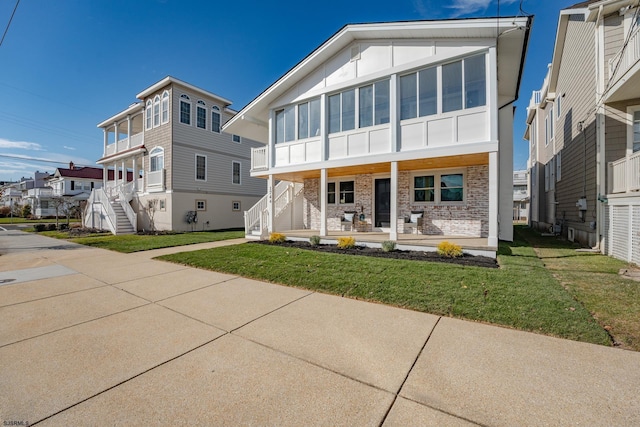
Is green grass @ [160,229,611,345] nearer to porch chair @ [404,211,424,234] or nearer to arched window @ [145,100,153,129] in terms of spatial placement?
porch chair @ [404,211,424,234]

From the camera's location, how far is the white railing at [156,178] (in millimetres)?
16750

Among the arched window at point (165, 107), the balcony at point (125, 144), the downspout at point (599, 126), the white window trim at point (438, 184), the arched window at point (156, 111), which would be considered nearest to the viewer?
the downspout at point (599, 126)

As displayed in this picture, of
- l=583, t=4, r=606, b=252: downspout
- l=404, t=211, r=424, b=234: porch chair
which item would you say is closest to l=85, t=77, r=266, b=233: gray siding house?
l=404, t=211, r=424, b=234: porch chair

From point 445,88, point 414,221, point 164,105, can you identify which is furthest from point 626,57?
point 164,105

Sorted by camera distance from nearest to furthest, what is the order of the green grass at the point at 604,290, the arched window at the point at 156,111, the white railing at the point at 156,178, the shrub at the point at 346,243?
the green grass at the point at 604,290 < the shrub at the point at 346,243 < the white railing at the point at 156,178 < the arched window at the point at 156,111

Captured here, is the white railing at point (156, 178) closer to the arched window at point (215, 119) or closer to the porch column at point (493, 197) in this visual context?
the arched window at point (215, 119)

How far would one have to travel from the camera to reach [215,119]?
18.8m

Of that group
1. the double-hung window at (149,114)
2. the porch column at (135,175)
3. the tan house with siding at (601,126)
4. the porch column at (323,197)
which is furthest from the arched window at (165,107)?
the tan house with siding at (601,126)

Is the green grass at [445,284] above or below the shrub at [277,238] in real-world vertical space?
below

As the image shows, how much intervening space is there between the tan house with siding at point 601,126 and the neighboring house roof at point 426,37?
2109 mm

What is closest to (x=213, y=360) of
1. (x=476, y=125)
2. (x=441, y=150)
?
(x=441, y=150)

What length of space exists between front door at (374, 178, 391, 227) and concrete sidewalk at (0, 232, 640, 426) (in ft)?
22.7

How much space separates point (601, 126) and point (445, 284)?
25.1 ft

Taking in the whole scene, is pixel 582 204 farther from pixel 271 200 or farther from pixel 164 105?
pixel 164 105
